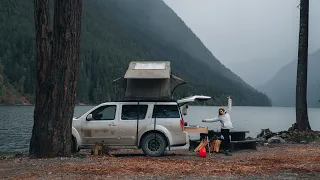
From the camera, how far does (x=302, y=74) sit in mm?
22547

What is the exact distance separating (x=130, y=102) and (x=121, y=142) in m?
1.49

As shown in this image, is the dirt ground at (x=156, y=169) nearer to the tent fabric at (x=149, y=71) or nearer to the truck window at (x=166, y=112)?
the truck window at (x=166, y=112)

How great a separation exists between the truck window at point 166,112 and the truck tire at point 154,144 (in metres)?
0.72

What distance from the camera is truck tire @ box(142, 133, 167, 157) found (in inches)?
602

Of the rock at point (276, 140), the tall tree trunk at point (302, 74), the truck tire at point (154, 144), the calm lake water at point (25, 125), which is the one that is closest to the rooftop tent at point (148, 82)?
the truck tire at point (154, 144)

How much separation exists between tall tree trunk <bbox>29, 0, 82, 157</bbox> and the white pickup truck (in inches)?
52.9

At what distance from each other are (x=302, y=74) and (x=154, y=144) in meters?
10.9

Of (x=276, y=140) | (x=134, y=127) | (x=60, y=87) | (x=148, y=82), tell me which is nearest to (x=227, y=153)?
(x=134, y=127)

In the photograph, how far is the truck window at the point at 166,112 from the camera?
1551 centimetres

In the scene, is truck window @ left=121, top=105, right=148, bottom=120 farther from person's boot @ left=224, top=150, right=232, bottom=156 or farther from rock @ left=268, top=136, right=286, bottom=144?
rock @ left=268, top=136, right=286, bottom=144

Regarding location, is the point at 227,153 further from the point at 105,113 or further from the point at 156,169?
the point at 156,169

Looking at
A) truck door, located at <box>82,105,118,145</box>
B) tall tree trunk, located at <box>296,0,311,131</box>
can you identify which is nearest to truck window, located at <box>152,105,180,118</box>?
truck door, located at <box>82,105,118,145</box>

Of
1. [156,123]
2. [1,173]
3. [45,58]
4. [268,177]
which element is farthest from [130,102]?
[268,177]

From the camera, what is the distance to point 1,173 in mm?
10781
